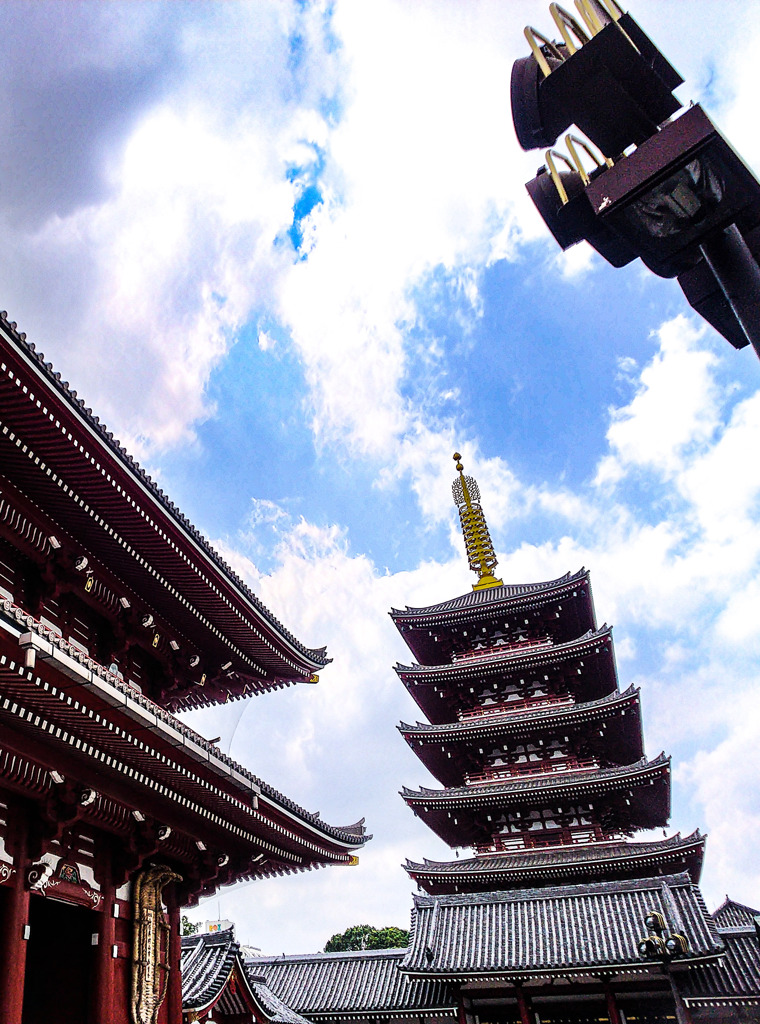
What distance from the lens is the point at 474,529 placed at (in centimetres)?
3666

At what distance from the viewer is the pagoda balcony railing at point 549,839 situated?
77.4 ft

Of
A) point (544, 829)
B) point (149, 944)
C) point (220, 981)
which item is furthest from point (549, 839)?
point (149, 944)

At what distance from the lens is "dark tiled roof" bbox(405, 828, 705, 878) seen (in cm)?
2183

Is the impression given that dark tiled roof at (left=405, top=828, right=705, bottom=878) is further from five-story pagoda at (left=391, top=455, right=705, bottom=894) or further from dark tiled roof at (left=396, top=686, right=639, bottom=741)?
dark tiled roof at (left=396, top=686, right=639, bottom=741)

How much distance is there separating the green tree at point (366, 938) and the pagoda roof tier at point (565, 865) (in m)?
43.7

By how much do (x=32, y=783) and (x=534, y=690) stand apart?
21.9 m

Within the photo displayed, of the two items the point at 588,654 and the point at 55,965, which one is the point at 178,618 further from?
the point at 588,654

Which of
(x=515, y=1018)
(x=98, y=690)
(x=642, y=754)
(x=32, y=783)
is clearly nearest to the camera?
(x=98, y=690)

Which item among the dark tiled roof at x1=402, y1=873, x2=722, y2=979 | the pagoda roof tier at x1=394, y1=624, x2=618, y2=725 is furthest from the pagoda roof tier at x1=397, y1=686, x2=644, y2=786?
the dark tiled roof at x1=402, y1=873, x2=722, y2=979

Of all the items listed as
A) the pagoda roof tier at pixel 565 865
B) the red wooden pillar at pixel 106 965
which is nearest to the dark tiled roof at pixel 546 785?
the pagoda roof tier at pixel 565 865

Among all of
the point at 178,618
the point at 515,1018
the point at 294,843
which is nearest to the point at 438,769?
the point at 515,1018

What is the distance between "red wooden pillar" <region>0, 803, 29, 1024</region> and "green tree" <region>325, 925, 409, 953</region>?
6111cm

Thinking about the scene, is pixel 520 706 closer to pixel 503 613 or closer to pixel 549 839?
pixel 503 613

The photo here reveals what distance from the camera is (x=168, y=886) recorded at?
12.7 meters
